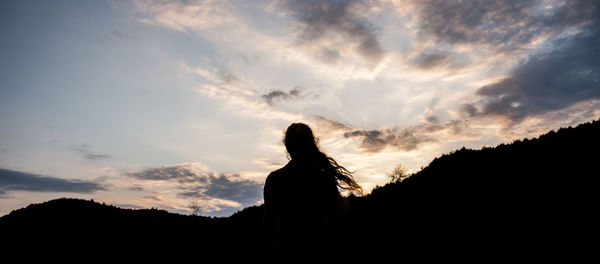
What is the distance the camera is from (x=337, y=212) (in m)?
4.16

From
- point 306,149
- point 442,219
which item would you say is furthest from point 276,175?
point 442,219

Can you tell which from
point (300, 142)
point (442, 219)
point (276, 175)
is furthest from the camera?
point (442, 219)

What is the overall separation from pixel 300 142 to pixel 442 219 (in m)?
13.5

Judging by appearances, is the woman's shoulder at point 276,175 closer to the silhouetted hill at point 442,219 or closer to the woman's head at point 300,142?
the woman's head at point 300,142

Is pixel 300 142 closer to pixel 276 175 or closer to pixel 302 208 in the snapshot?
pixel 276 175

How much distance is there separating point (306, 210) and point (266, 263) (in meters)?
0.84

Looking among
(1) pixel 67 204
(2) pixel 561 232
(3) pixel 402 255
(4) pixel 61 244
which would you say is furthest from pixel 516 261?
(1) pixel 67 204

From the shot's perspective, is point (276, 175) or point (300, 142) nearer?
point (276, 175)

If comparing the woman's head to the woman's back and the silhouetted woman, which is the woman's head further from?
the woman's back

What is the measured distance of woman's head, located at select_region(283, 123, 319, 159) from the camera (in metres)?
4.12

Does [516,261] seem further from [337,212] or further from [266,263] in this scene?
[266,263]

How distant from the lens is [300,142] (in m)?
4.11

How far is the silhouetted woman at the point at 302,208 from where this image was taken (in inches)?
155

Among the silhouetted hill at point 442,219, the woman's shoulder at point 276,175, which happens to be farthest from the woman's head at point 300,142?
the silhouetted hill at point 442,219
